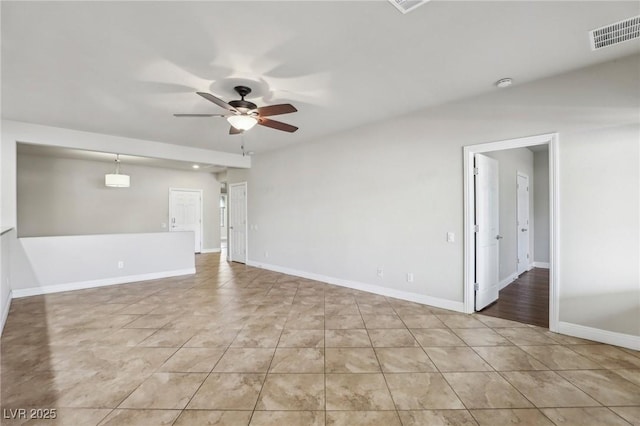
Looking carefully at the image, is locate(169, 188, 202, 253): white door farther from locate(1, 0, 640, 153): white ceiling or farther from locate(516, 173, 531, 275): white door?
locate(516, 173, 531, 275): white door

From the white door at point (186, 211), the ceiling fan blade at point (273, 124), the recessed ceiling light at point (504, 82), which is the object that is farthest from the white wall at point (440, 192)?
the white door at point (186, 211)

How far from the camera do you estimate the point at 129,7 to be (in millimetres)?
1939

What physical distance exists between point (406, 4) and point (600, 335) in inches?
140

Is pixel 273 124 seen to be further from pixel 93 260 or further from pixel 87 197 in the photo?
pixel 87 197

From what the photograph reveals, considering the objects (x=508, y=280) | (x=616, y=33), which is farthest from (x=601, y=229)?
(x=508, y=280)

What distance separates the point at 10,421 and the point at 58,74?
3.04 m

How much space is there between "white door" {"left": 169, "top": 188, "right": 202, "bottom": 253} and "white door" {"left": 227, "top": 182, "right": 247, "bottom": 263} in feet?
6.24

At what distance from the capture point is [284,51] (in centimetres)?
245

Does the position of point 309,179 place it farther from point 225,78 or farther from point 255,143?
point 225,78

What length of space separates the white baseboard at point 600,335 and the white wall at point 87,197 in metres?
9.26

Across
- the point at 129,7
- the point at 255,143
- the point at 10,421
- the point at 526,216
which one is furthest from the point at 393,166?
the point at 10,421

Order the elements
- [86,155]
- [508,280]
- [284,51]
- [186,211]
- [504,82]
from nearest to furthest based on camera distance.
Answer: [284,51], [504,82], [508,280], [86,155], [186,211]

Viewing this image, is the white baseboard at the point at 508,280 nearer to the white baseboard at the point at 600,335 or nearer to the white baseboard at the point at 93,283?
the white baseboard at the point at 600,335

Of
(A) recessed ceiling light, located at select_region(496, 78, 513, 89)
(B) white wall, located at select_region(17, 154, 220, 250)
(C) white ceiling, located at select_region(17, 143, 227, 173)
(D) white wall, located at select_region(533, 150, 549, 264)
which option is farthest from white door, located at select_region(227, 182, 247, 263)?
(D) white wall, located at select_region(533, 150, 549, 264)
